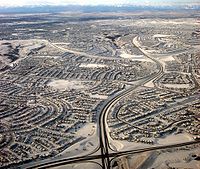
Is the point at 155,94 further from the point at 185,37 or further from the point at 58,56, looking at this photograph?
the point at 185,37

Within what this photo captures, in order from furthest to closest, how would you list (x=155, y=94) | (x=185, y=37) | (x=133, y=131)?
(x=185, y=37), (x=155, y=94), (x=133, y=131)

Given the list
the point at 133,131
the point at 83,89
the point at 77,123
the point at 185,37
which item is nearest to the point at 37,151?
the point at 77,123

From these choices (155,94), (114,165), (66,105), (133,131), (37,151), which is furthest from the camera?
(155,94)

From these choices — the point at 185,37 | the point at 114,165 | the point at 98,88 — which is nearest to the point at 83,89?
the point at 98,88

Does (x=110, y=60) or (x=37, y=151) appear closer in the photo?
(x=37, y=151)

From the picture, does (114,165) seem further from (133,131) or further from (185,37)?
(185,37)

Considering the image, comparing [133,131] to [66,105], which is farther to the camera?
[66,105]

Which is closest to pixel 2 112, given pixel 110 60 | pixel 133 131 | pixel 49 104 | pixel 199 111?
pixel 49 104

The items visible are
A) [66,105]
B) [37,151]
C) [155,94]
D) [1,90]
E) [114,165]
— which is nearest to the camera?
[114,165]

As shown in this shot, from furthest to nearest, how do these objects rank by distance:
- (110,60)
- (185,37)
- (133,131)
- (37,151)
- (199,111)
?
1. (185,37)
2. (110,60)
3. (199,111)
4. (133,131)
5. (37,151)
